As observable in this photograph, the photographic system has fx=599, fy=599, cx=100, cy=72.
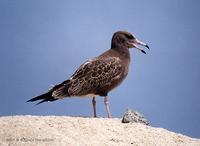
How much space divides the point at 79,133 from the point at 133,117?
91.7 inches

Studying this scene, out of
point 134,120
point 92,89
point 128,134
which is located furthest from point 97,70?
point 128,134

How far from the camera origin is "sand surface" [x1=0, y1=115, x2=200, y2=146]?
13139 mm

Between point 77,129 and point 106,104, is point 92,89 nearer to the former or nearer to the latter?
point 106,104

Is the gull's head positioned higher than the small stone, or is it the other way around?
the gull's head

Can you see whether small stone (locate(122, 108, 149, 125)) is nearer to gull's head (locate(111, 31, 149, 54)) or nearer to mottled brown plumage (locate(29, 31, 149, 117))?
mottled brown plumage (locate(29, 31, 149, 117))

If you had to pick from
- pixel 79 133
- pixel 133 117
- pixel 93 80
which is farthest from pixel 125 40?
pixel 79 133

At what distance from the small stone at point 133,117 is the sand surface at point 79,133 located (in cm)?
29

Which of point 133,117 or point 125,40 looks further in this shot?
point 125,40

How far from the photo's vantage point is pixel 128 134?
563 inches

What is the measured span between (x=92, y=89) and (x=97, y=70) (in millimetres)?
561

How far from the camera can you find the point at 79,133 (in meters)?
13.8

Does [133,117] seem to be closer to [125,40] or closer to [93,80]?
[93,80]

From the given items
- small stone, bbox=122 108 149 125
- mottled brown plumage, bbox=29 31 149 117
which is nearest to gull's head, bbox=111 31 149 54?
mottled brown plumage, bbox=29 31 149 117

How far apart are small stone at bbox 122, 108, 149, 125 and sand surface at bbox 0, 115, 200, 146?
29cm
